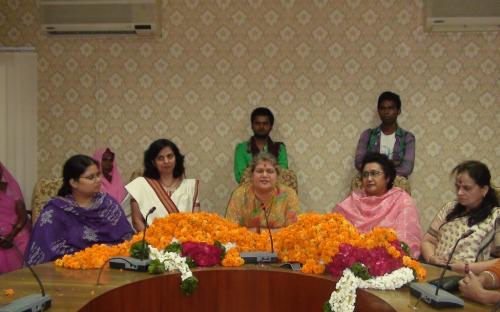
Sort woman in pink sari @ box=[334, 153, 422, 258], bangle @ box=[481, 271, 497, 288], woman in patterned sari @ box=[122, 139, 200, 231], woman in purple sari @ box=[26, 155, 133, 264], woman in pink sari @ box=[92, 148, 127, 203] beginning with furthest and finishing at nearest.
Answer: woman in pink sari @ box=[92, 148, 127, 203] → woman in patterned sari @ box=[122, 139, 200, 231] → woman in pink sari @ box=[334, 153, 422, 258] → woman in purple sari @ box=[26, 155, 133, 264] → bangle @ box=[481, 271, 497, 288]

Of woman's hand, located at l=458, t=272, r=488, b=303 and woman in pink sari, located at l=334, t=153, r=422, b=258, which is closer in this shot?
woman's hand, located at l=458, t=272, r=488, b=303

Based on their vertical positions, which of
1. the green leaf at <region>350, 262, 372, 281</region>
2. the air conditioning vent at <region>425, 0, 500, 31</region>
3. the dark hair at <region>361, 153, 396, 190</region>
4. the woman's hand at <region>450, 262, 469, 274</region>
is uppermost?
the air conditioning vent at <region>425, 0, 500, 31</region>

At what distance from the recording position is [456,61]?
538 centimetres

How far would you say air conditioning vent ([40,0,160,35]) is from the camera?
5.46 m

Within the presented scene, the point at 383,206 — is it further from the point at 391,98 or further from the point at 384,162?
the point at 391,98

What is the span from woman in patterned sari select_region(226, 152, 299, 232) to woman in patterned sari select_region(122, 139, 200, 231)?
1.65ft

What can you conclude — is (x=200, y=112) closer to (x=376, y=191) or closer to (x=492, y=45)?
(x=376, y=191)

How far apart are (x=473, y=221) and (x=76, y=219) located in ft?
8.15

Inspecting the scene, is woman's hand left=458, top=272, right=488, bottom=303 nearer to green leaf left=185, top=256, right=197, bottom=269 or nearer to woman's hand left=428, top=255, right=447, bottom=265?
woman's hand left=428, top=255, right=447, bottom=265

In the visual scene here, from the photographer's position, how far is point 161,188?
4180 millimetres

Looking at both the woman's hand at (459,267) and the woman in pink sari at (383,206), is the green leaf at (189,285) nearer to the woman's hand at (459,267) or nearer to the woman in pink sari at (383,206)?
the woman's hand at (459,267)

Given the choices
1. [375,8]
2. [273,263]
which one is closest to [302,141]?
[375,8]

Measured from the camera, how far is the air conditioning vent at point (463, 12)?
16.8ft

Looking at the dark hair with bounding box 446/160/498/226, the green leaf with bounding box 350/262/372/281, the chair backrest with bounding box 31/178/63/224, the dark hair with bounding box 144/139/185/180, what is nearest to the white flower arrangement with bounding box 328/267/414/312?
the green leaf with bounding box 350/262/372/281
